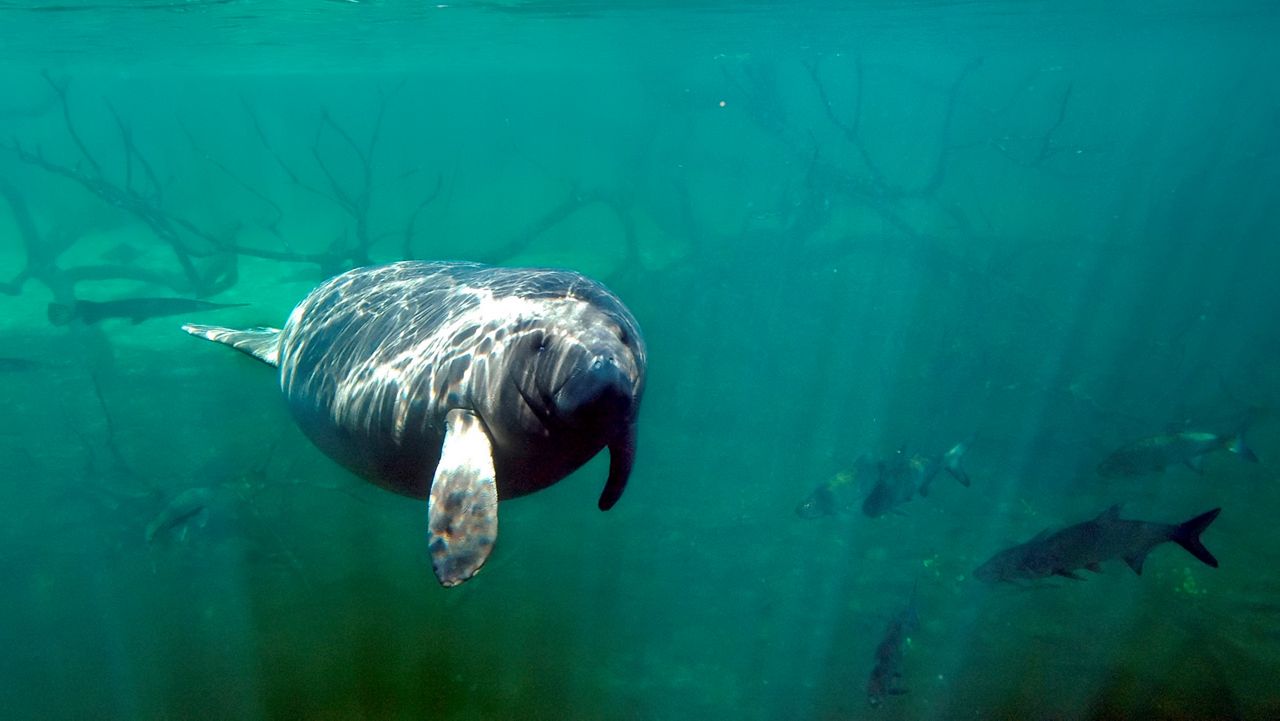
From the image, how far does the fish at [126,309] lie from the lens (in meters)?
14.2

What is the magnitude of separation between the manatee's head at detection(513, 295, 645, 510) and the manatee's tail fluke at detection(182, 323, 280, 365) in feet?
9.87

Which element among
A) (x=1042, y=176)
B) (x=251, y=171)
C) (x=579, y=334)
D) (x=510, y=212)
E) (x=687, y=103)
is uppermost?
(x=579, y=334)

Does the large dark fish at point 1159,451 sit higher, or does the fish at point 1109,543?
the fish at point 1109,543

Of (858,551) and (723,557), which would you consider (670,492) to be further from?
(858,551)

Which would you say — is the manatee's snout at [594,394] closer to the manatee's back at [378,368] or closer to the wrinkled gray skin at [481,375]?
the wrinkled gray skin at [481,375]

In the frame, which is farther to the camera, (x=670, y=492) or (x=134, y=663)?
(x=670, y=492)

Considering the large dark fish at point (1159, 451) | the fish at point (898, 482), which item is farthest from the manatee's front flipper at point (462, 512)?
the large dark fish at point (1159, 451)

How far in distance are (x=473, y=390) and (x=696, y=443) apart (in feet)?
34.9

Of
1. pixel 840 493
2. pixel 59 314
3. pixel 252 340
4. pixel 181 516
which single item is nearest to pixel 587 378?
pixel 252 340

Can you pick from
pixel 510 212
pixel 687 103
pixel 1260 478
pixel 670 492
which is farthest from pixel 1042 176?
pixel 670 492

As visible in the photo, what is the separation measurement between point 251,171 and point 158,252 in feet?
129

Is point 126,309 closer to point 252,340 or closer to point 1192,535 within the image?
point 252,340

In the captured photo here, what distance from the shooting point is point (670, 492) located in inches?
470

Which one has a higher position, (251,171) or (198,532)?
(198,532)
